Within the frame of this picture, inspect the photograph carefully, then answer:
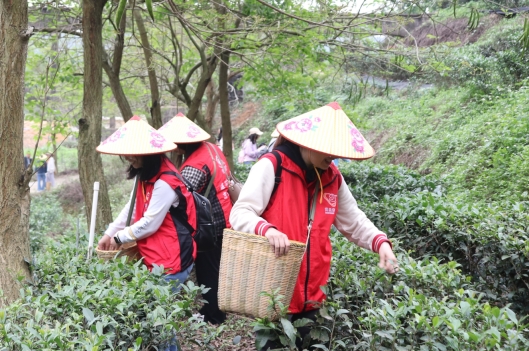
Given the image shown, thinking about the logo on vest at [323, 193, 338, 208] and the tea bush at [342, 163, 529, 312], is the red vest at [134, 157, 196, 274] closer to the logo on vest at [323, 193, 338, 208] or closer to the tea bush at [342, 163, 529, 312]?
the logo on vest at [323, 193, 338, 208]

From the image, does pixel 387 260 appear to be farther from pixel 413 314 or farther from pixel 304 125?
pixel 304 125

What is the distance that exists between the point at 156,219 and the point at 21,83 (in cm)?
122

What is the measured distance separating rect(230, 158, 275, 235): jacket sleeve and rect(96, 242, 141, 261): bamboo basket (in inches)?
50.0

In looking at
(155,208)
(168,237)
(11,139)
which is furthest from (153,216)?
(11,139)

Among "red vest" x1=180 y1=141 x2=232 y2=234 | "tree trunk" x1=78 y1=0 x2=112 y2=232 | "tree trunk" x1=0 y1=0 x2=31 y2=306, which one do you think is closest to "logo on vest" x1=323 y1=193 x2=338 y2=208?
"tree trunk" x1=0 y1=0 x2=31 y2=306

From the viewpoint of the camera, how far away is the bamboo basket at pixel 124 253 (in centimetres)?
376

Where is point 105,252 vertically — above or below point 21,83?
below

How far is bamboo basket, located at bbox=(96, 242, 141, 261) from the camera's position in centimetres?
376

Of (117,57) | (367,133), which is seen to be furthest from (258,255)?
(367,133)

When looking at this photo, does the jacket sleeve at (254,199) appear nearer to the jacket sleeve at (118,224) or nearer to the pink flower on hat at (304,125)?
the pink flower on hat at (304,125)

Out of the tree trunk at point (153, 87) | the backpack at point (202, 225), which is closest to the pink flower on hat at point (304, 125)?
the backpack at point (202, 225)

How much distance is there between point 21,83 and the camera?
3.55 metres

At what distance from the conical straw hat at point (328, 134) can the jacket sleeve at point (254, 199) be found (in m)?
0.21

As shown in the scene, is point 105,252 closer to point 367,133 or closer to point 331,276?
point 331,276
